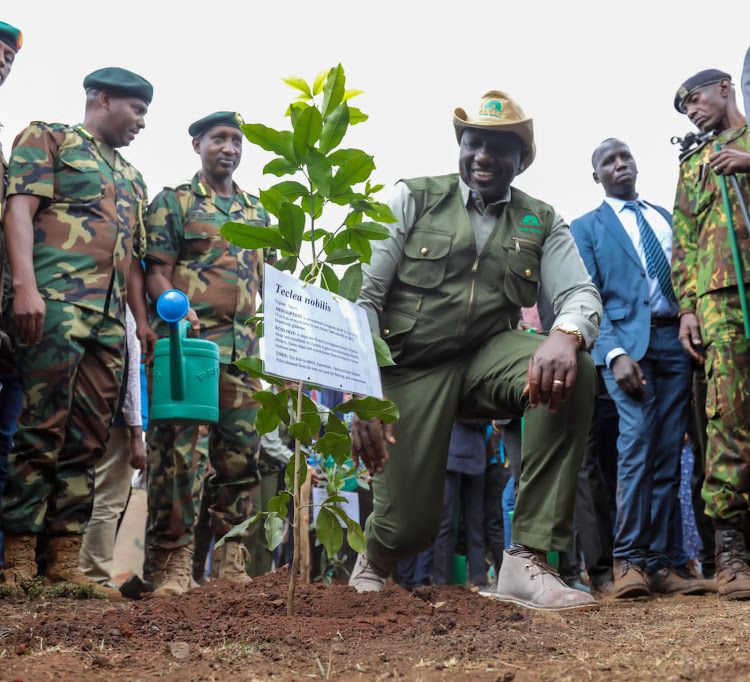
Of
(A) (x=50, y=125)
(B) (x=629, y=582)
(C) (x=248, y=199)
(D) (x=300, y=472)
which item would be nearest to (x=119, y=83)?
(A) (x=50, y=125)

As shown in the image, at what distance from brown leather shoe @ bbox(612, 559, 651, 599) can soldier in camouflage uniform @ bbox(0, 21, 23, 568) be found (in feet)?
8.91

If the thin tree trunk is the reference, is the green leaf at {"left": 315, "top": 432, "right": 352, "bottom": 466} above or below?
above

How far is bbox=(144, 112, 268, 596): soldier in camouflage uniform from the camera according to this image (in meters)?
3.85

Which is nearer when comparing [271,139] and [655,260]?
[271,139]

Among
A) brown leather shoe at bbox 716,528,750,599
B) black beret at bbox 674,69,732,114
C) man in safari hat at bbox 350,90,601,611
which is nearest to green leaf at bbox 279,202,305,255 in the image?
man in safari hat at bbox 350,90,601,611

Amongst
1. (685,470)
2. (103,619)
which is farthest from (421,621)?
(685,470)

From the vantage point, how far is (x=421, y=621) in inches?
84.1

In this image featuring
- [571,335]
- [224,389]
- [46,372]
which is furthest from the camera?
[224,389]

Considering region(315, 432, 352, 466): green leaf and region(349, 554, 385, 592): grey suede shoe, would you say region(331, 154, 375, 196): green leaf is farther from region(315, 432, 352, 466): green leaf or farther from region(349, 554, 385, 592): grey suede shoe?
region(349, 554, 385, 592): grey suede shoe

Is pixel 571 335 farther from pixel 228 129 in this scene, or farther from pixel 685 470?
pixel 685 470

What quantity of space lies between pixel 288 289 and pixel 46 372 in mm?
1629

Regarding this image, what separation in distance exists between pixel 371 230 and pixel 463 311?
31.3 inches

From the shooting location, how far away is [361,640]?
1.92m

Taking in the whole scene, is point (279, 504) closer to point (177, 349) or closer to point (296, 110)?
point (296, 110)
